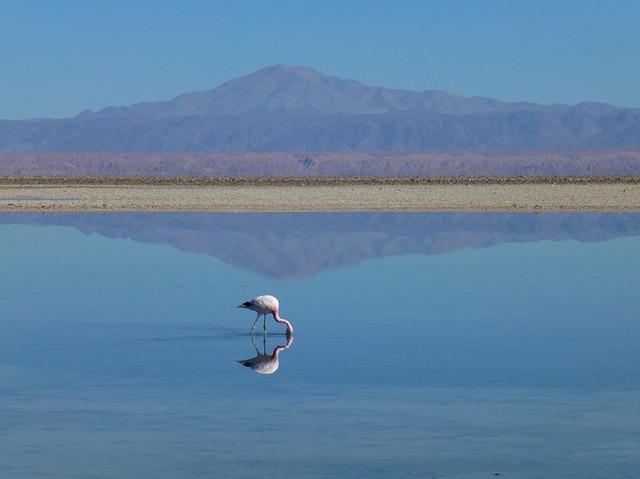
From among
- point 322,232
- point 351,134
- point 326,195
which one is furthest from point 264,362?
point 351,134

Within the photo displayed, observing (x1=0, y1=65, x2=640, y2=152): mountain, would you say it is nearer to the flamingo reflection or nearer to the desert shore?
the desert shore

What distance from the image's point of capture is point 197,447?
8109 millimetres

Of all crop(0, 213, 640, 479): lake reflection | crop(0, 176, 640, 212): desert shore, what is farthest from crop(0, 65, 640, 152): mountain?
crop(0, 213, 640, 479): lake reflection

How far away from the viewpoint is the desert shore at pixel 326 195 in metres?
35.7

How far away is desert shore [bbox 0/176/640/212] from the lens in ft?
117

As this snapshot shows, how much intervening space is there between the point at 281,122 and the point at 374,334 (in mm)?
182407

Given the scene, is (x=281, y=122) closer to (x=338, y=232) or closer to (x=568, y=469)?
(x=338, y=232)

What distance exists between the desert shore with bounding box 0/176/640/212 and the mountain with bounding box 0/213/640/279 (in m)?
2.42

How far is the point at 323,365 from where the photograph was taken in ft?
35.6

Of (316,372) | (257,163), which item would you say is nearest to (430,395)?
(316,372)

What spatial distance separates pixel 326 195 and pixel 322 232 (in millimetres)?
15856

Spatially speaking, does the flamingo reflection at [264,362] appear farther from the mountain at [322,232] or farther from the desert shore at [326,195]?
the desert shore at [326,195]

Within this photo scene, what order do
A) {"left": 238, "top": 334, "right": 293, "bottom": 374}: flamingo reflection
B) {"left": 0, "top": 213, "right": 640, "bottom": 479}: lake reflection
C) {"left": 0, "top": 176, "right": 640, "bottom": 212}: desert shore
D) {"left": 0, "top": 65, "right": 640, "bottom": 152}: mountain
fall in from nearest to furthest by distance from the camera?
{"left": 0, "top": 213, "right": 640, "bottom": 479}: lake reflection
{"left": 238, "top": 334, "right": 293, "bottom": 374}: flamingo reflection
{"left": 0, "top": 176, "right": 640, "bottom": 212}: desert shore
{"left": 0, "top": 65, "right": 640, "bottom": 152}: mountain

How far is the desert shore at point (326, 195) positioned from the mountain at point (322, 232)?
7.95ft
